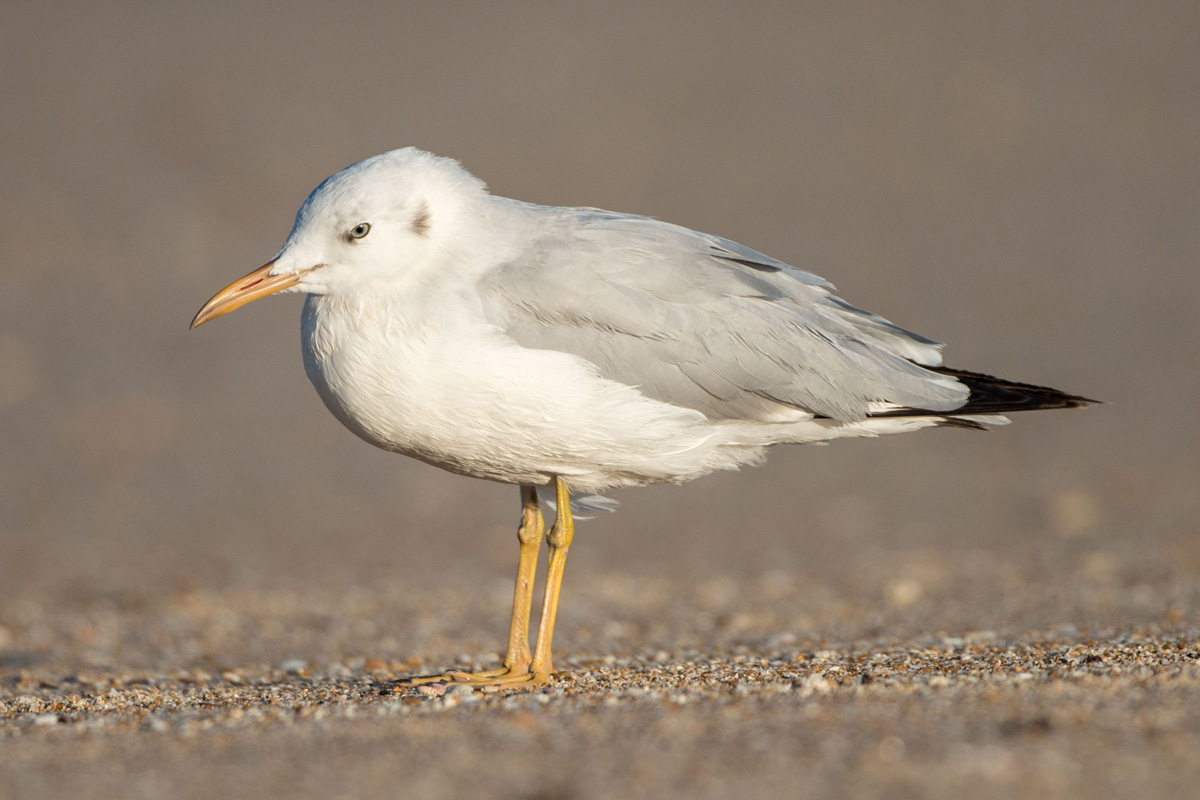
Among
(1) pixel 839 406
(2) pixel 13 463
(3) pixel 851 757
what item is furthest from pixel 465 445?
(2) pixel 13 463

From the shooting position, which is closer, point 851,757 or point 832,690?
point 851,757

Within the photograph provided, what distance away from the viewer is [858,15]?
17.8 metres

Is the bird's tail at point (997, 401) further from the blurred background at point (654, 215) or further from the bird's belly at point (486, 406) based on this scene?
the blurred background at point (654, 215)

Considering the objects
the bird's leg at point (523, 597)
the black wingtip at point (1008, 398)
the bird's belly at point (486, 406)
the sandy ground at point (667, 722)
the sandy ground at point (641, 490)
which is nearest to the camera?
the sandy ground at point (667, 722)

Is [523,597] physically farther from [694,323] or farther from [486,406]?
[694,323]

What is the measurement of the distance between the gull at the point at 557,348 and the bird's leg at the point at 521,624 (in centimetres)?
2

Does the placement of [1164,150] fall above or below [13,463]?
above

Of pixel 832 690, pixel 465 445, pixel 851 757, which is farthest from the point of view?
pixel 465 445

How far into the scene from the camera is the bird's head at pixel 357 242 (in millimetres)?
4922

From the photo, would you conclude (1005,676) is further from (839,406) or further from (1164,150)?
(1164,150)

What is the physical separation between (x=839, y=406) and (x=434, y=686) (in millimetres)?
1975

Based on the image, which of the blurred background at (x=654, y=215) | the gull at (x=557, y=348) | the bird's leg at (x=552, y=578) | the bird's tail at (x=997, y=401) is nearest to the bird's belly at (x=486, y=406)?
the gull at (x=557, y=348)

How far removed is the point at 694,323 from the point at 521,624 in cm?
151

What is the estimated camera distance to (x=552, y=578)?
546cm
